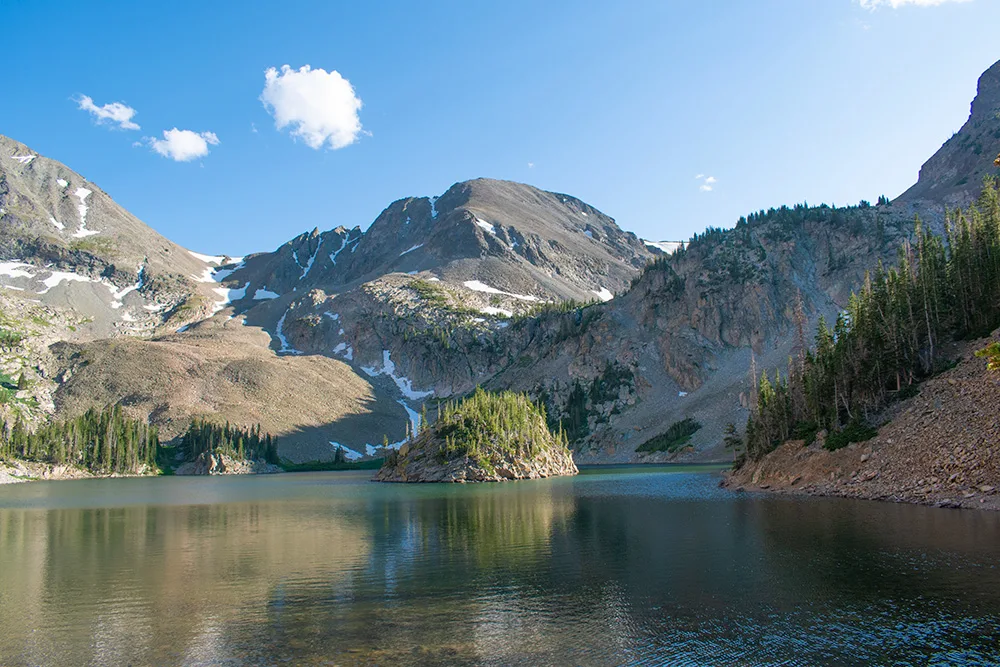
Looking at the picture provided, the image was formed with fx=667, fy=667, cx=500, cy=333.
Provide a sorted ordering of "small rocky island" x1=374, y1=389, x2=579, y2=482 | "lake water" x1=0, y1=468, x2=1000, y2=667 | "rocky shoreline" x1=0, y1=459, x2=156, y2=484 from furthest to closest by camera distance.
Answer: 1. "rocky shoreline" x1=0, y1=459, x2=156, y2=484
2. "small rocky island" x1=374, y1=389, x2=579, y2=482
3. "lake water" x1=0, y1=468, x2=1000, y2=667

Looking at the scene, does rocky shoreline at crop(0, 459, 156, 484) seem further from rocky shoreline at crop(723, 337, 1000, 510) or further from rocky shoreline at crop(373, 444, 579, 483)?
rocky shoreline at crop(723, 337, 1000, 510)

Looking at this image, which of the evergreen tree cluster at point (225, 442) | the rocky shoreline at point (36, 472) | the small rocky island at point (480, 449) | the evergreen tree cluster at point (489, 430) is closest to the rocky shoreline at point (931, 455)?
the small rocky island at point (480, 449)

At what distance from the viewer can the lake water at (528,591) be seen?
18.2 m

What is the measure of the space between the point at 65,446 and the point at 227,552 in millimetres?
136799

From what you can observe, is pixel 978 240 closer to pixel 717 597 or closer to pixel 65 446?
pixel 717 597

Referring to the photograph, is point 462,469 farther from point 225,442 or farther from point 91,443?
point 91,443

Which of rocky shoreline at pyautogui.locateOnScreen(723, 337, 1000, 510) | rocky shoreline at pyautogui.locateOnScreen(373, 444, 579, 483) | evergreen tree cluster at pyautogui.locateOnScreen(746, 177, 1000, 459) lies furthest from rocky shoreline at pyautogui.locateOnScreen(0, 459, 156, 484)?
rocky shoreline at pyautogui.locateOnScreen(723, 337, 1000, 510)

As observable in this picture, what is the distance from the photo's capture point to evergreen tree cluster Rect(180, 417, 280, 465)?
171 meters

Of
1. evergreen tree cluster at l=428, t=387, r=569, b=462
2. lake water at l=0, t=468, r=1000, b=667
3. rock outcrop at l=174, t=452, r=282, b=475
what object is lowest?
lake water at l=0, t=468, r=1000, b=667

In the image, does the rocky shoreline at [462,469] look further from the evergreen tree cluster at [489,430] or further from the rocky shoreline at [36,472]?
→ the rocky shoreline at [36,472]

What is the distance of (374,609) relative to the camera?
23.0 meters

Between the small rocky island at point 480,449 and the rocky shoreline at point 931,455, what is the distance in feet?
174

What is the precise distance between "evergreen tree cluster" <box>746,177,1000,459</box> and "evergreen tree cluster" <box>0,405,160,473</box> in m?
143

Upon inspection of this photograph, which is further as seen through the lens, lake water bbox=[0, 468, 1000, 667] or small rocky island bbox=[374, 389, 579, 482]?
small rocky island bbox=[374, 389, 579, 482]
